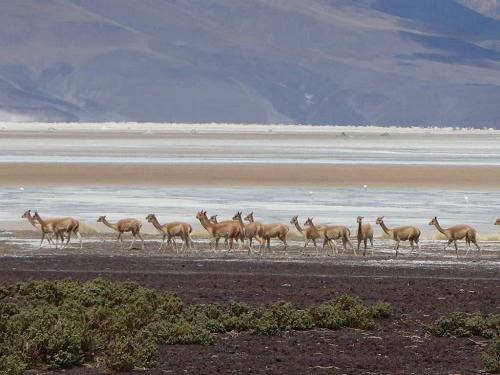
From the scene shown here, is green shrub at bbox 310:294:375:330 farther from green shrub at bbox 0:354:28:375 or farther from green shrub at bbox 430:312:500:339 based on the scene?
green shrub at bbox 0:354:28:375

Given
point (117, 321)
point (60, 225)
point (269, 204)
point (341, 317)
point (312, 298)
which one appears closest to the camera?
point (117, 321)

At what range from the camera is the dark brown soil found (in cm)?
1233

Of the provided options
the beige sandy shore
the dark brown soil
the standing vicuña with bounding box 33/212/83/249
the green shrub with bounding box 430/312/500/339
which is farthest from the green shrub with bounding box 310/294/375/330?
the beige sandy shore

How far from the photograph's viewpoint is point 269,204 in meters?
36.5

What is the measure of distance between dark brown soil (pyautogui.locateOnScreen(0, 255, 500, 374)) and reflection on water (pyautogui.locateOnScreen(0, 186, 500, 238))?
826cm

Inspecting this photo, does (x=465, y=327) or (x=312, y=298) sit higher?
(x=312, y=298)

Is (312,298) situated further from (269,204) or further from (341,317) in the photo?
(269,204)

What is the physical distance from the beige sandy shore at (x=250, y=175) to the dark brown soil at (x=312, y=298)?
935 inches

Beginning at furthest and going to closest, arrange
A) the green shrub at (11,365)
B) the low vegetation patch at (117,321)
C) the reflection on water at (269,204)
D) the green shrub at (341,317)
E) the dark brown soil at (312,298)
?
the reflection on water at (269,204), the green shrub at (341,317), the dark brown soil at (312,298), the low vegetation patch at (117,321), the green shrub at (11,365)

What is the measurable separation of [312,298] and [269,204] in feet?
64.3

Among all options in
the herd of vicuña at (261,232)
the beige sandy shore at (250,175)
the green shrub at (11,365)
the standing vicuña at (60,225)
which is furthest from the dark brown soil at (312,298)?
the beige sandy shore at (250,175)

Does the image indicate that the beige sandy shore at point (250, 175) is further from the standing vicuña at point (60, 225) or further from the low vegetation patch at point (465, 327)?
the low vegetation patch at point (465, 327)

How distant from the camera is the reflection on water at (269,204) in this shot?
3198 centimetres

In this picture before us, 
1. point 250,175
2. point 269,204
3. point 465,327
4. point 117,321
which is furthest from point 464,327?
point 250,175
